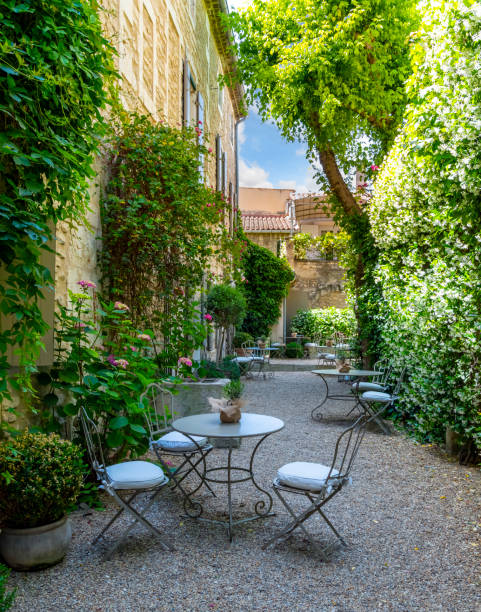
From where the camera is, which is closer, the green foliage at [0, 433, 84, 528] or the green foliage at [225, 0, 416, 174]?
the green foliage at [0, 433, 84, 528]

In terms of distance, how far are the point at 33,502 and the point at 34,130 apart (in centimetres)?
194

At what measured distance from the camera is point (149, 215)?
4.82 meters

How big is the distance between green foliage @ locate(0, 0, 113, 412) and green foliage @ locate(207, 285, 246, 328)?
6.97 m

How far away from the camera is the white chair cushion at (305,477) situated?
9.71 ft

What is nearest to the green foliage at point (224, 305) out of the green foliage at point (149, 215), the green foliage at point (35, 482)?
the green foliage at point (149, 215)

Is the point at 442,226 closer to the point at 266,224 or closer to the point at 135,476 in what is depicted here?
the point at 135,476

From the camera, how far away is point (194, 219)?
5.12 m

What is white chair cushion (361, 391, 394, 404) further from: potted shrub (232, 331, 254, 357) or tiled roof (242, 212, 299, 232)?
tiled roof (242, 212, 299, 232)

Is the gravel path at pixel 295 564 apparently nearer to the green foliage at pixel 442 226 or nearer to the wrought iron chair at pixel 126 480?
the wrought iron chair at pixel 126 480

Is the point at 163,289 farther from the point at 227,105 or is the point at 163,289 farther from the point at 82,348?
the point at 227,105

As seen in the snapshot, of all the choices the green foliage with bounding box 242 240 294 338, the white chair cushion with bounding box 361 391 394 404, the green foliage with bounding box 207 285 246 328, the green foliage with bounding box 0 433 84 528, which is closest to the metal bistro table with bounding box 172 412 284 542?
the green foliage with bounding box 0 433 84 528

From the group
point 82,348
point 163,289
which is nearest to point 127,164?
point 163,289

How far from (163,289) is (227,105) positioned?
10.7m

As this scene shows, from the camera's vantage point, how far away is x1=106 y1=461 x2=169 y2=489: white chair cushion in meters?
2.89
